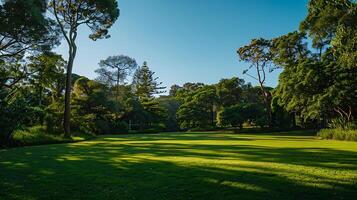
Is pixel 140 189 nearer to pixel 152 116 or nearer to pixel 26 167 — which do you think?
pixel 26 167

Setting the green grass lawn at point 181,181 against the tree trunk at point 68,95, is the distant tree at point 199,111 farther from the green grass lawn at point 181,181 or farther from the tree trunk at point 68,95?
the green grass lawn at point 181,181

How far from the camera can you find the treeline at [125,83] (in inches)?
591

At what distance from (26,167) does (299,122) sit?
38604 mm

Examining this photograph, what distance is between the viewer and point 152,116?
46.4 meters

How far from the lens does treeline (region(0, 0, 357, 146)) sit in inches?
591

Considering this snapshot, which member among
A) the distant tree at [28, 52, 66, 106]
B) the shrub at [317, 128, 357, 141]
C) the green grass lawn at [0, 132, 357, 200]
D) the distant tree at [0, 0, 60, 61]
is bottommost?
the green grass lawn at [0, 132, 357, 200]

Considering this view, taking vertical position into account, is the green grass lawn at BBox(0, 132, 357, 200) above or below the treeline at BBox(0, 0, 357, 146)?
below

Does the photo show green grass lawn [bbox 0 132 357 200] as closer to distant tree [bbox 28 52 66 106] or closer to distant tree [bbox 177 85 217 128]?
distant tree [bbox 28 52 66 106]

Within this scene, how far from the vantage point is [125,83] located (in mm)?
54188

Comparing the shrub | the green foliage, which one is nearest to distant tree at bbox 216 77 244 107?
the green foliage

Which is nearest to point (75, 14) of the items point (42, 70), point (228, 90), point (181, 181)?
point (42, 70)

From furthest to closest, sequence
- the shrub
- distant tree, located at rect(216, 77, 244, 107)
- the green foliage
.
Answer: distant tree, located at rect(216, 77, 244, 107), the green foliage, the shrub

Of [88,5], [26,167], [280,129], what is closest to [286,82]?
[280,129]

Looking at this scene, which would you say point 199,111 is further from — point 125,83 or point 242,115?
point 125,83
